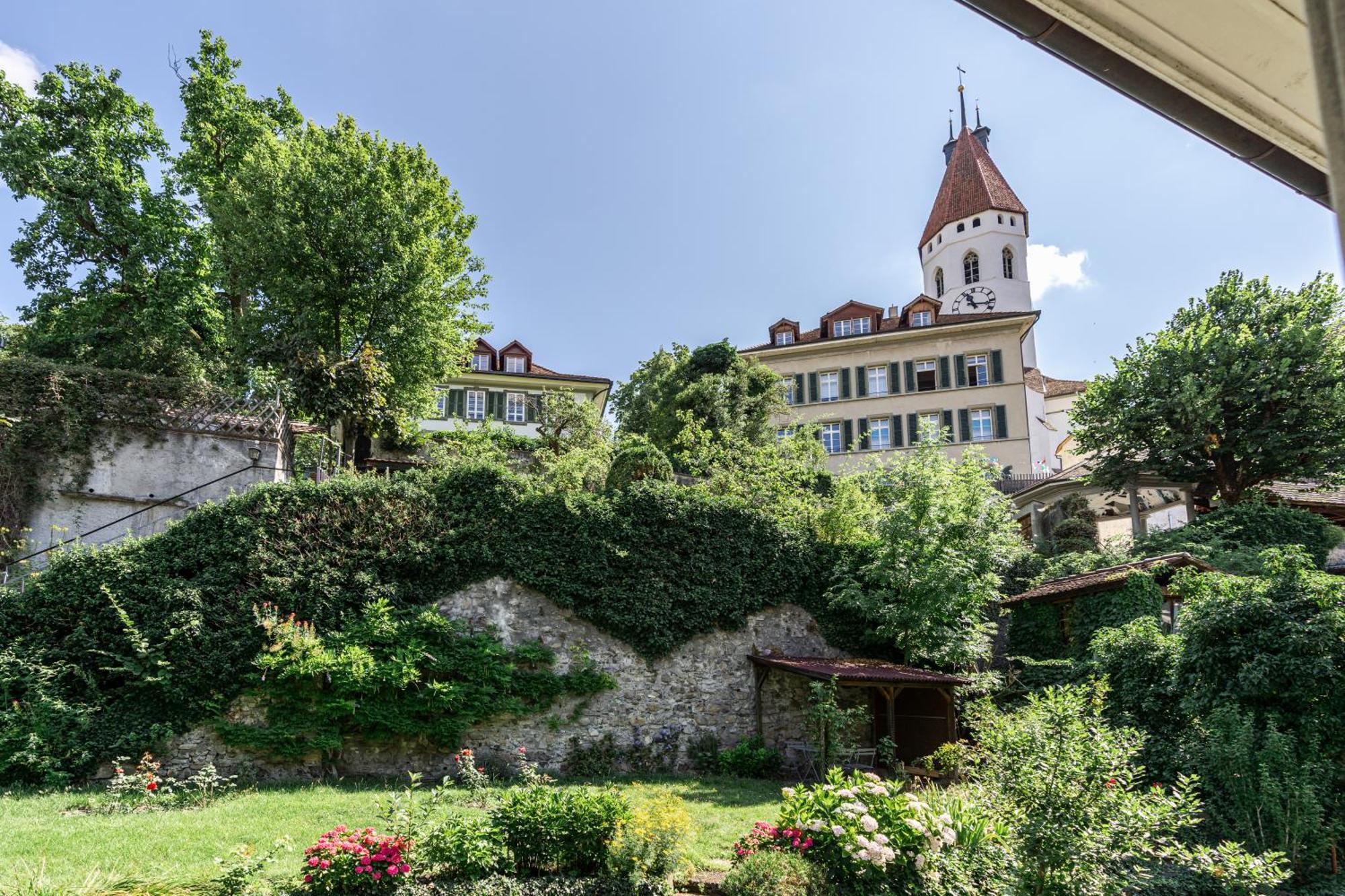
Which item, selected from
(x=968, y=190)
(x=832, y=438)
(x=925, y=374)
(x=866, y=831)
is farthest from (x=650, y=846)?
(x=968, y=190)

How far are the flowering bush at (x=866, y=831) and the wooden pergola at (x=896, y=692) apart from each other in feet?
18.3

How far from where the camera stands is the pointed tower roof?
1884 inches

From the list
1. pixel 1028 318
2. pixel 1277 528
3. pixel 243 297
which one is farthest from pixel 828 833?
pixel 1028 318

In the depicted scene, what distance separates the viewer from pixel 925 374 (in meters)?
38.2

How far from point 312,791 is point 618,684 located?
5.65m

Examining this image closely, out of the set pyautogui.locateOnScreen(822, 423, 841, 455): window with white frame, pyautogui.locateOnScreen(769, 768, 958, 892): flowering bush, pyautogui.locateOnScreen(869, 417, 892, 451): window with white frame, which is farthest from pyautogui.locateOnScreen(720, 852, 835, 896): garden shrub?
pyautogui.locateOnScreen(822, 423, 841, 455): window with white frame

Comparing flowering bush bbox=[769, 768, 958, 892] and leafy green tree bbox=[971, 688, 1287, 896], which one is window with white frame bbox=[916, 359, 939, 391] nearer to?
flowering bush bbox=[769, 768, 958, 892]

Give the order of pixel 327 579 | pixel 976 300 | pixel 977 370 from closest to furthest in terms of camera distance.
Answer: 1. pixel 327 579
2. pixel 977 370
3. pixel 976 300

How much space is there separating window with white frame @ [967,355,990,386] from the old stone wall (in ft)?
76.8

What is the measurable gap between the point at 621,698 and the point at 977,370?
91.3 feet

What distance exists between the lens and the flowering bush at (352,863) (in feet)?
25.6

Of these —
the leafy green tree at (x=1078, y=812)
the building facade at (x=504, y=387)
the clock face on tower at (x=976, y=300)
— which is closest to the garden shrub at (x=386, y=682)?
the leafy green tree at (x=1078, y=812)

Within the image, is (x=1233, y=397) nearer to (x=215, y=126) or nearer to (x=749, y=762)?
(x=749, y=762)

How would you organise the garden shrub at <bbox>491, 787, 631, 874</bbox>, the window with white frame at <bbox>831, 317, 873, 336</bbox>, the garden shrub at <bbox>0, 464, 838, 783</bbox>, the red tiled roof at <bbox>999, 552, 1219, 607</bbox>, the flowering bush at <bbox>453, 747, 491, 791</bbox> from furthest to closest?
the window with white frame at <bbox>831, 317, 873, 336</bbox> → the red tiled roof at <bbox>999, 552, 1219, 607</bbox> → the garden shrub at <bbox>0, 464, 838, 783</bbox> → the flowering bush at <bbox>453, 747, 491, 791</bbox> → the garden shrub at <bbox>491, 787, 631, 874</bbox>
